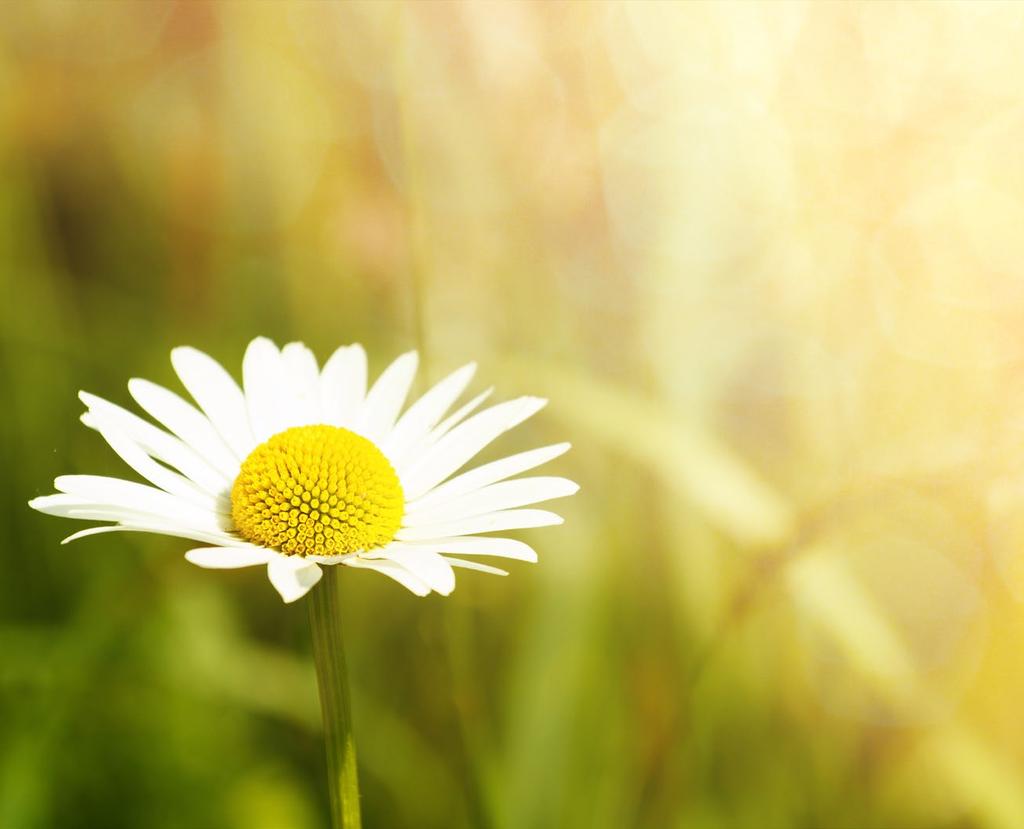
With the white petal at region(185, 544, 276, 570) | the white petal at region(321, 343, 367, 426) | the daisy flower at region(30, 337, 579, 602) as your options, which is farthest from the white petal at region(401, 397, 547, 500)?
the white petal at region(185, 544, 276, 570)

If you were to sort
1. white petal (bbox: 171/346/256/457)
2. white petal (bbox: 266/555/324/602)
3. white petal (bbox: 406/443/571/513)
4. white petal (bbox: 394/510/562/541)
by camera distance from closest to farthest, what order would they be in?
1. white petal (bbox: 266/555/324/602)
2. white petal (bbox: 394/510/562/541)
3. white petal (bbox: 406/443/571/513)
4. white petal (bbox: 171/346/256/457)

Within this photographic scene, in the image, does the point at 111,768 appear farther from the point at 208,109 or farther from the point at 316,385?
the point at 208,109

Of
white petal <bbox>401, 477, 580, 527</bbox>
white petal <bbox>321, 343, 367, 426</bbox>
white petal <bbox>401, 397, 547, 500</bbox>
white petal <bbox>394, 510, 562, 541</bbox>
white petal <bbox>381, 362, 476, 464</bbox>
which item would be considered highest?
white petal <bbox>321, 343, 367, 426</bbox>

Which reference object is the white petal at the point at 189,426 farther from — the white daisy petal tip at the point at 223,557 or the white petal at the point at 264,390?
the white daisy petal tip at the point at 223,557

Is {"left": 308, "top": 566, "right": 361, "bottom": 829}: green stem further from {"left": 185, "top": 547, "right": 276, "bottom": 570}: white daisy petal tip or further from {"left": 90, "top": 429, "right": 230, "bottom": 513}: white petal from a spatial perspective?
{"left": 90, "top": 429, "right": 230, "bottom": 513}: white petal

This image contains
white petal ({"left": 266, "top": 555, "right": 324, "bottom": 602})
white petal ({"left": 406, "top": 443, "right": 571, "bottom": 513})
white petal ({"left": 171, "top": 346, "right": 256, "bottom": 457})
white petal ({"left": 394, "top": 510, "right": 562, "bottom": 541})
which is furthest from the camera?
white petal ({"left": 171, "top": 346, "right": 256, "bottom": 457})

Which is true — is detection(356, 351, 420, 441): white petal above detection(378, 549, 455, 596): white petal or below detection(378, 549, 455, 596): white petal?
above
